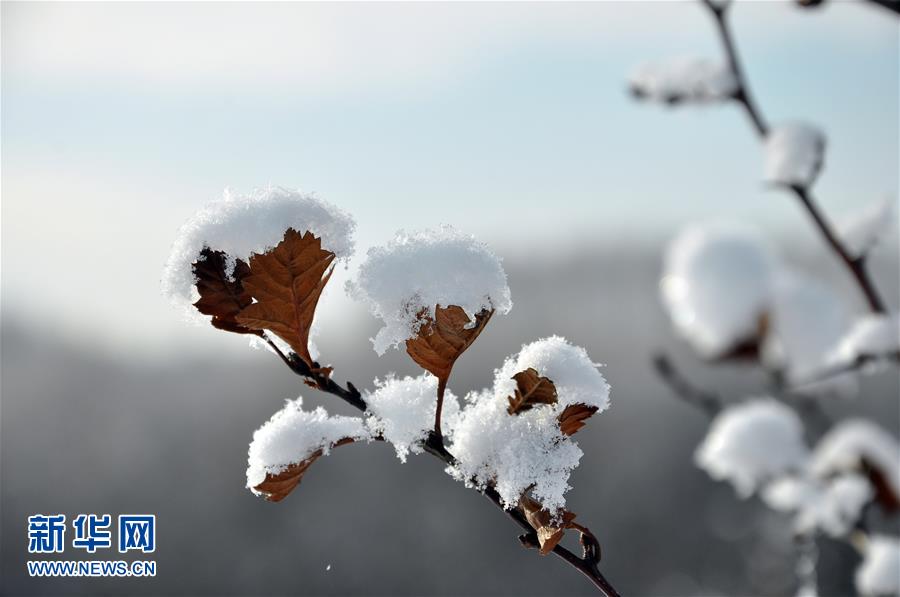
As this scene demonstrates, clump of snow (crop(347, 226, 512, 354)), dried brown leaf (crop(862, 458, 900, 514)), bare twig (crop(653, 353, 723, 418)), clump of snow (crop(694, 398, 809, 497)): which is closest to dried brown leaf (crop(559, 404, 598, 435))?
clump of snow (crop(347, 226, 512, 354))

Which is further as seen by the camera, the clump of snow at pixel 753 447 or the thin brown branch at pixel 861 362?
the clump of snow at pixel 753 447

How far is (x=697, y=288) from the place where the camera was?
0.78 m

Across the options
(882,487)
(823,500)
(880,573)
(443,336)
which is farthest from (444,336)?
(823,500)

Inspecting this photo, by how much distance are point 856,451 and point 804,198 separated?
2.49 feet

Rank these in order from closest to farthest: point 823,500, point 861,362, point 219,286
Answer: point 219,286
point 861,362
point 823,500

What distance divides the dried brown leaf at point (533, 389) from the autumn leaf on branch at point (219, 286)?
0.27 m

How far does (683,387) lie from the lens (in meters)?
1.24

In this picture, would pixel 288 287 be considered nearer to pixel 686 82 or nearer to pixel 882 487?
pixel 686 82

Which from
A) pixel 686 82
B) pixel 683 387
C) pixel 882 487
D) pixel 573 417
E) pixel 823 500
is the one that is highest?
pixel 686 82

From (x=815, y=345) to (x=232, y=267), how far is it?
1.97 feet

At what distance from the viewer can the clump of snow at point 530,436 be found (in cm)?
73

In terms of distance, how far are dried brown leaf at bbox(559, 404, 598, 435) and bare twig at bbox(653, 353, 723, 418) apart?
50 centimetres

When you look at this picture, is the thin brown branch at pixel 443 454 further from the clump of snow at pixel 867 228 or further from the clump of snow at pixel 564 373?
the clump of snow at pixel 867 228

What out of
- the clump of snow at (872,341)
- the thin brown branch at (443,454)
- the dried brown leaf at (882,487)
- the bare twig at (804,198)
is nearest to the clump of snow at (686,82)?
the bare twig at (804,198)
